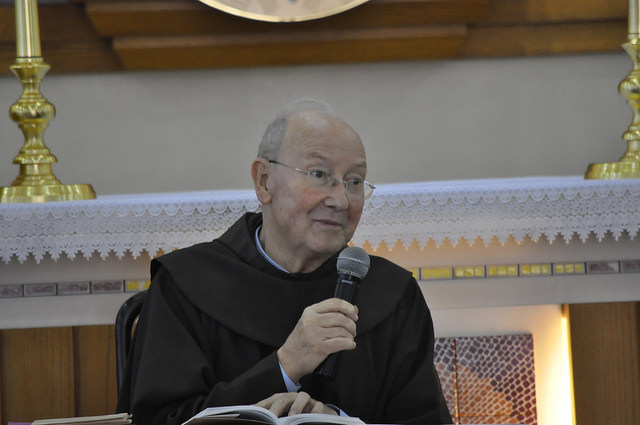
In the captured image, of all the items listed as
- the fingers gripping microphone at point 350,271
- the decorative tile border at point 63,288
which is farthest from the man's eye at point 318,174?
the decorative tile border at point 63,288

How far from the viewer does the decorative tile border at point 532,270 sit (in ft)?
10.7

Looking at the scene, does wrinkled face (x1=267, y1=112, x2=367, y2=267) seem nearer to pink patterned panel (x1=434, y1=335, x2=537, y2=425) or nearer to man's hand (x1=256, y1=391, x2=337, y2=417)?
man's hand (x1=256, y1=391, x2=337, y2=417)

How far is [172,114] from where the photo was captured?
459cm

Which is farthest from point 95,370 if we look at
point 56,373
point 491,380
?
point 491,380

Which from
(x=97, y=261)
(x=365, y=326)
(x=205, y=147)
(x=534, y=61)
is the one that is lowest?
(x=365, y=326)

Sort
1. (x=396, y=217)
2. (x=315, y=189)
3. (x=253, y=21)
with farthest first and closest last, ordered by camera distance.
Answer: (x=253, y=21), (x=396, y=217), (x=315, y=189)

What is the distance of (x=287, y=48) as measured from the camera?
4445 mm

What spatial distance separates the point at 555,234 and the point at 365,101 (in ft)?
5.76

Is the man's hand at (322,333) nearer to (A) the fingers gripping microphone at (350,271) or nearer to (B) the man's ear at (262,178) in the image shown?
(A) the fingers gripping microphone at (350,271)

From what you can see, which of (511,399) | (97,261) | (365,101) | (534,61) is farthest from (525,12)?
(97,261)

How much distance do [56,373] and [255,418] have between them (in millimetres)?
1654

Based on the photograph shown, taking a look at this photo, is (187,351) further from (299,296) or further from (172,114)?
(172,114)

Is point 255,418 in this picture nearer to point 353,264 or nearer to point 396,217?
point 353,264

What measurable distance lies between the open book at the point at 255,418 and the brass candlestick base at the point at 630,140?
2033 millimetres
